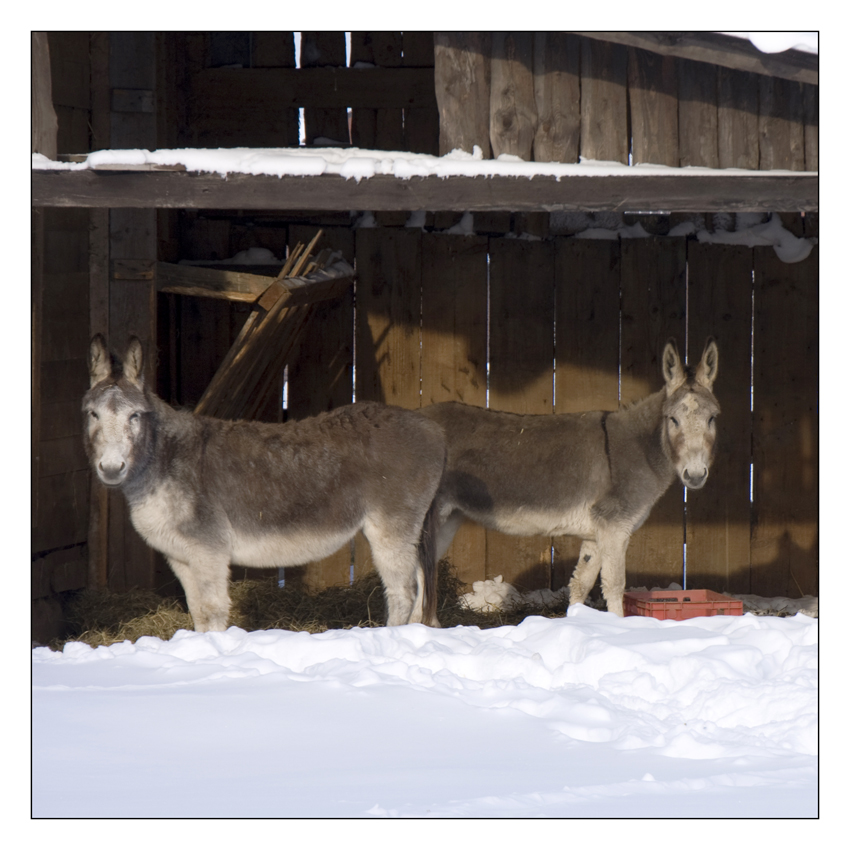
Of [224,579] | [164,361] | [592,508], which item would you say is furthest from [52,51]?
[592,508]

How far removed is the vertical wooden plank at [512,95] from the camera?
5703 mm

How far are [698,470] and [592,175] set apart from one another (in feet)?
7.33

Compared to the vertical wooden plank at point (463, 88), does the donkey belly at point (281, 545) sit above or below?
below

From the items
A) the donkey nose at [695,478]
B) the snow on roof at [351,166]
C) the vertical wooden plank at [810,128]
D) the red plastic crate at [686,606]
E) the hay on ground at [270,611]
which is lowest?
the hay on ground at [270,611]

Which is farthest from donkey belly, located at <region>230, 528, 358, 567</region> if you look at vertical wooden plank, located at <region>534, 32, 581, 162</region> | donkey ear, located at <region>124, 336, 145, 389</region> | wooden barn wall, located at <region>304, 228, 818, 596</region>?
vertical wooden plank, located at <region>534, 32, 581, 162</region>

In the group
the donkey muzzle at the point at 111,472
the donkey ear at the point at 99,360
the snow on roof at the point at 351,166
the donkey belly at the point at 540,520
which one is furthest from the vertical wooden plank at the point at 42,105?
the donkey belly at the point at 540,520

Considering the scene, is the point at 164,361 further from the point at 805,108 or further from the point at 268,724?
the point at 805,108

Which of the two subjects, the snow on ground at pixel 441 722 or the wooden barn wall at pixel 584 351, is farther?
the wooden barn wall at pixel 584 351

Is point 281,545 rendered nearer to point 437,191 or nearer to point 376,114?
point 437,191

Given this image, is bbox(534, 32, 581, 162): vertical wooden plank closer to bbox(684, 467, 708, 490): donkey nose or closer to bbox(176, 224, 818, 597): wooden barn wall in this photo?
bbox(684, 467, 708, 490): donkey nose

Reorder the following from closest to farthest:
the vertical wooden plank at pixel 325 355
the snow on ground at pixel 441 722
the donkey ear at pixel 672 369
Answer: the snow on ground at pixel 441 722 < the donkey ear at pixel 672 369 < the vertical wooden plank at pixel 325 355

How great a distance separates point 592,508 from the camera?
7.38m

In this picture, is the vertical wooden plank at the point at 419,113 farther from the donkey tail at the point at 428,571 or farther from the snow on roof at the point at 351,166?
the donkey tail at the point at 428,571

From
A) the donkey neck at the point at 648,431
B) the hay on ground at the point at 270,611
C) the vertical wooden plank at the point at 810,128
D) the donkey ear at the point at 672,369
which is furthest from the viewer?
the donkey neck at the point at 648,431
